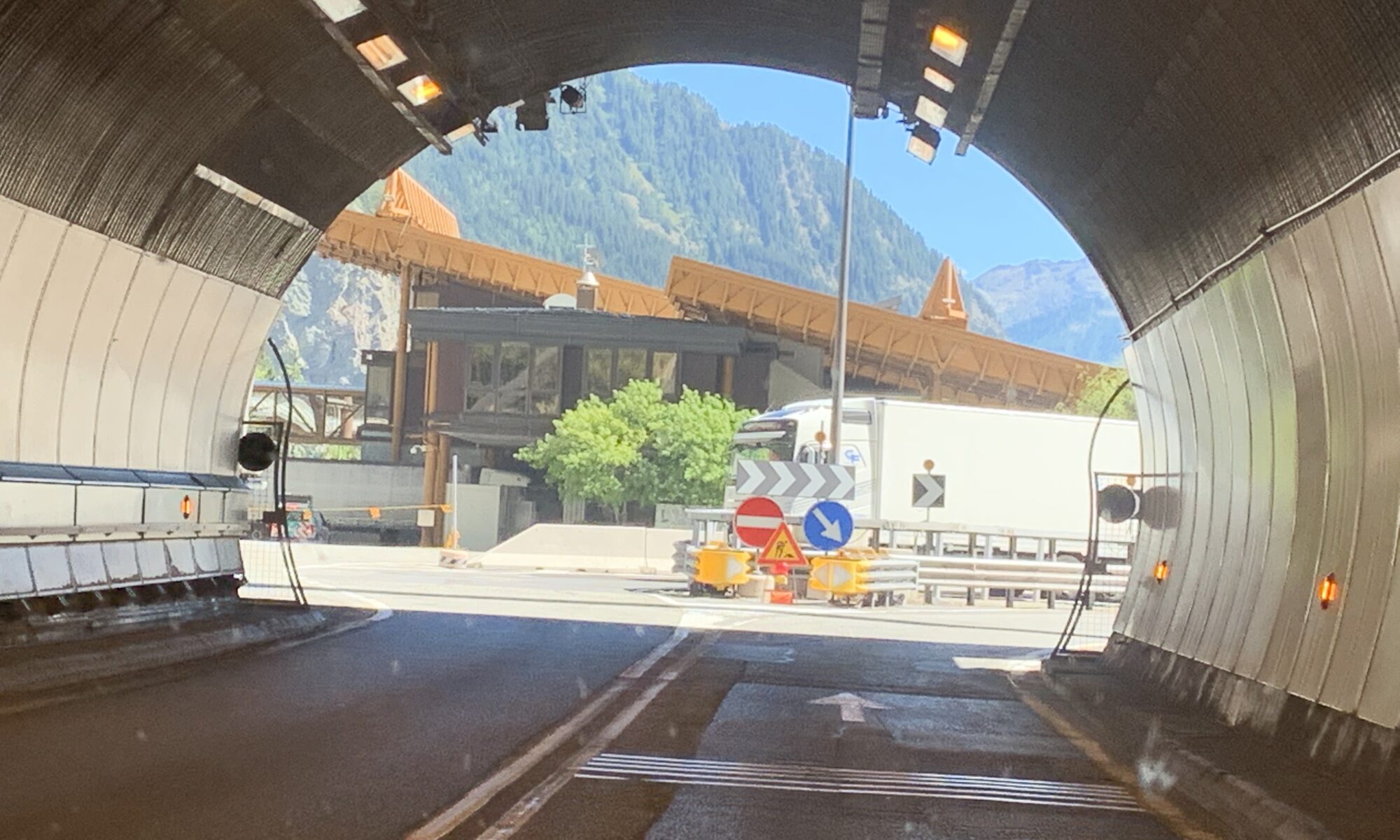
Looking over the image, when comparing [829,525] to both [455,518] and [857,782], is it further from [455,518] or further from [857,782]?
[455,518]

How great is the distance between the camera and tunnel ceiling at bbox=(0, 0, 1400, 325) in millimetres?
10531

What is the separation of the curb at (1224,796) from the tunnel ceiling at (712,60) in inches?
144

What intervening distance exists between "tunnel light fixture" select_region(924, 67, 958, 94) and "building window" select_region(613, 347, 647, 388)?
44378 millimetres

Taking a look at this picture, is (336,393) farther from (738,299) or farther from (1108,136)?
(1108,136)

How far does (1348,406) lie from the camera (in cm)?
1021

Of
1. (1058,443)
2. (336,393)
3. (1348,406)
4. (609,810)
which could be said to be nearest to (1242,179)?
(1348,406)

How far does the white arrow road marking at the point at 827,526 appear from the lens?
22.5 m

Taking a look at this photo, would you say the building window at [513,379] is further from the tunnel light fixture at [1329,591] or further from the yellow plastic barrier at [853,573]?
the tunnel light fixture at [1329,591]

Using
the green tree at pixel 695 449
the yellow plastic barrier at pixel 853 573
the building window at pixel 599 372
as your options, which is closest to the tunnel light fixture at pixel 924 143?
the yellow plastic barrier at pixel 853 573

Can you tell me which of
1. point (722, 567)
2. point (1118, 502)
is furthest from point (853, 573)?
point (1118, 502)

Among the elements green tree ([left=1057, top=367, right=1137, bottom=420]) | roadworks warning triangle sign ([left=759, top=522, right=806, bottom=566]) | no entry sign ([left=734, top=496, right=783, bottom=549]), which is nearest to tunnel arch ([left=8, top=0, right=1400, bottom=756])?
no entry sign ([left=734, top=496, right=783, bottom=549])

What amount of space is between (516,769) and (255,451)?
11342 millimetres

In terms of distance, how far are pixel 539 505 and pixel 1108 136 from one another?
170ft

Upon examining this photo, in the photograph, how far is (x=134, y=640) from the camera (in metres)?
14.5
